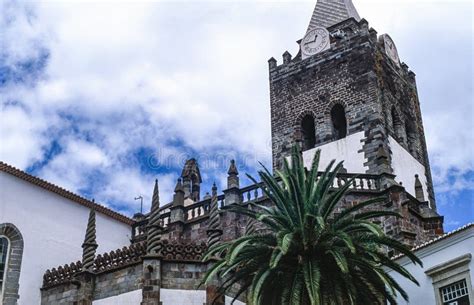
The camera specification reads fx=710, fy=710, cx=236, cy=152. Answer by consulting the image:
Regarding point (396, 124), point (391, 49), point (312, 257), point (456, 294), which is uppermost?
point (391, 49)

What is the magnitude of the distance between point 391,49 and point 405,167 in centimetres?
852

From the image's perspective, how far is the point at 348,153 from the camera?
36.4 meters

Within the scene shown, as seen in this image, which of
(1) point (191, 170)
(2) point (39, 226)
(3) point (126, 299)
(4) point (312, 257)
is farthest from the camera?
(1) point (191, 170)

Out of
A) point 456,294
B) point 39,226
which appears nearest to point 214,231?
point 39,226

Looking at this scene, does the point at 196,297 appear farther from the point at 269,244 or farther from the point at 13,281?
the point at 13,281

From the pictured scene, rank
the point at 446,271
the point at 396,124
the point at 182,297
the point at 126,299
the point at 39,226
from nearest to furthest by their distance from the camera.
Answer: the point at 446,271 < the point at 182,297 < the point at 126,299 < the point at 39,226 < the point at 396,124

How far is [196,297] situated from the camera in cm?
2491

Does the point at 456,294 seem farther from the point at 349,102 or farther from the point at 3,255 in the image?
the point at 349,102

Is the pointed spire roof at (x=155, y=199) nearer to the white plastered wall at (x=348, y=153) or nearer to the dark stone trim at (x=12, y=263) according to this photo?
the dark stone trim at (x=12, y=263)

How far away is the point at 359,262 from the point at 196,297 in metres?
6.54

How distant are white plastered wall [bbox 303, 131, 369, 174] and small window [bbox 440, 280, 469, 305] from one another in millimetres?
12706

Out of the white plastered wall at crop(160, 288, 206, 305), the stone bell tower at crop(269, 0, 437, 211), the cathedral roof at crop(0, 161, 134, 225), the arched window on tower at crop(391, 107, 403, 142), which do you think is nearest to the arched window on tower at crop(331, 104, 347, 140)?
the stone bell tower at crop(269, 0, 437, 211)

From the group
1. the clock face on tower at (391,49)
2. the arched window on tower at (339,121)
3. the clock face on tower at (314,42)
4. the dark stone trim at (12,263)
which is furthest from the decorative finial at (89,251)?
the clock face on tower at (391,49)

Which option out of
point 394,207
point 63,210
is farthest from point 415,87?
point 63,210
